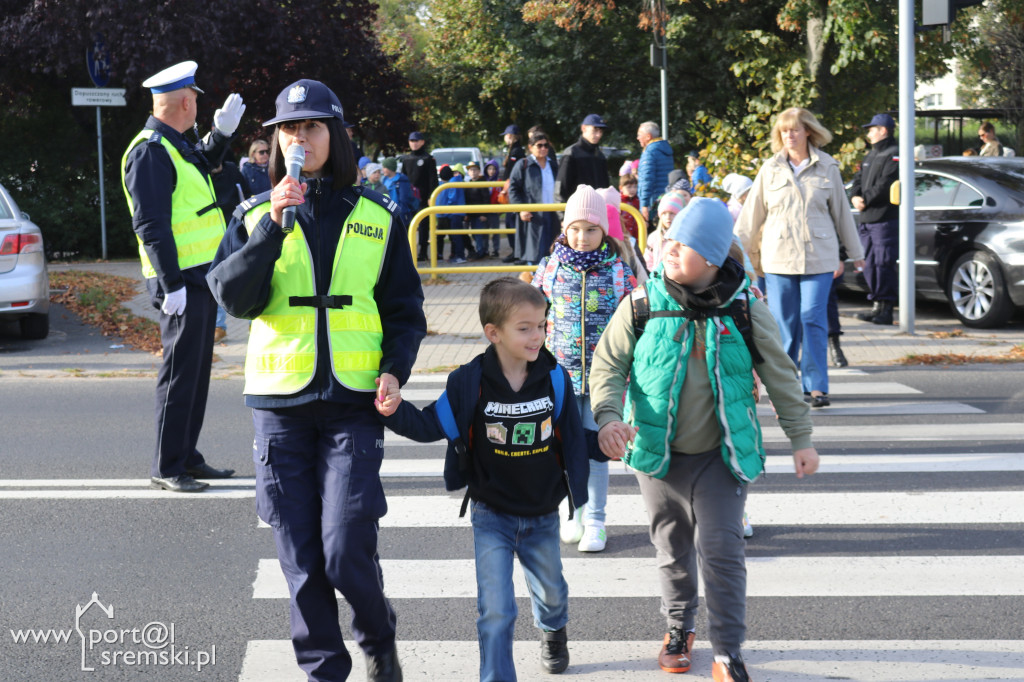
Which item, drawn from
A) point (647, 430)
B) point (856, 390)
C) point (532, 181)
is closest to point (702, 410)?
point (647, 430)

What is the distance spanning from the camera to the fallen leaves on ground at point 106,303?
12.4 m

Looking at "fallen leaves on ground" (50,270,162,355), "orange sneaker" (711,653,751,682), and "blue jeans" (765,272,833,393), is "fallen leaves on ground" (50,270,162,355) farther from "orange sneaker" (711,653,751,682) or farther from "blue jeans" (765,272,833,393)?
"orange sneaker" (711,653,751,682)

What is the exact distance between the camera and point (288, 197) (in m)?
3.41

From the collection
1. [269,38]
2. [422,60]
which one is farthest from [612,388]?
[422,60]

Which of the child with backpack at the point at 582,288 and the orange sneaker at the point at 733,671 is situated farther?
the child with backpack at the point at 582,288

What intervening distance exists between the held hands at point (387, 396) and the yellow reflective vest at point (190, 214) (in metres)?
2.97

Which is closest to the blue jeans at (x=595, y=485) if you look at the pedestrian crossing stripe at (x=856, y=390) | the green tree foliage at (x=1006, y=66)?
the pedestrian crossing stripe at (x=856, y=390)

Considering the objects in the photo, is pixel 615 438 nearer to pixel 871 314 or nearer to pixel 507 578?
pixel 507 578

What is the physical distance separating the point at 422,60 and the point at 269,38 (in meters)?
25.5

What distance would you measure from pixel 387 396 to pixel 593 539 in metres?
2.14

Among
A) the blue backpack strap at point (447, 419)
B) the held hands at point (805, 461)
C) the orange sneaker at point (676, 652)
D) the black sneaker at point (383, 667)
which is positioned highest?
the blue backpack strap at point (447, 419)

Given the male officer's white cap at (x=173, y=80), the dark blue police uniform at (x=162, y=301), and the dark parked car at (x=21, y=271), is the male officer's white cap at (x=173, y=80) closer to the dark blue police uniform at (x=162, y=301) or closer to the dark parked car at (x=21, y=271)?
the dark blue police uniform at (x=162, y=301)

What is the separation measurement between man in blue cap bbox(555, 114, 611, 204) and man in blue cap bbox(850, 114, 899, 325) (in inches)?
106

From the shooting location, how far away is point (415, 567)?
533cm
